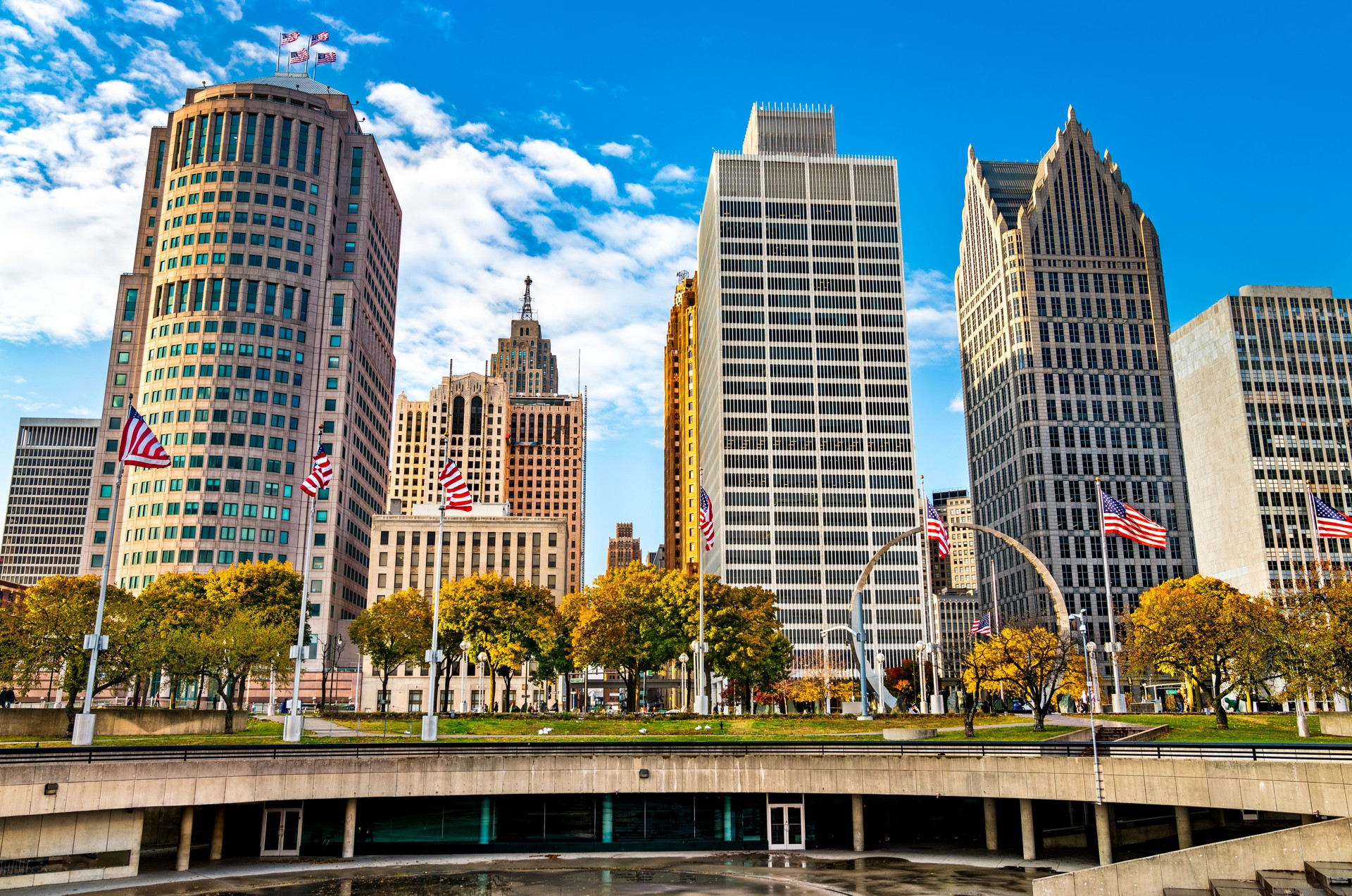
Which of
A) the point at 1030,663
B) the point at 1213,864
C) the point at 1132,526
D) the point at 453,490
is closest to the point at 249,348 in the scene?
the point at 453,490

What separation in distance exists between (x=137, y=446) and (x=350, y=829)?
68.4 ft

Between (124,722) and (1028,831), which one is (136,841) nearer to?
(124,722)

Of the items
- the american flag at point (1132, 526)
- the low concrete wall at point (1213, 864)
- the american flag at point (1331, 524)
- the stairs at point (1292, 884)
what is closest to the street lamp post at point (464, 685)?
the american flag at point (1132, 526)

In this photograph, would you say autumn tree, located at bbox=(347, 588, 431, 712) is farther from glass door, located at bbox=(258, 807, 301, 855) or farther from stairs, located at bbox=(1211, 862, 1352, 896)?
stairs, located at bbox=(1211, 862, 1352, 896)

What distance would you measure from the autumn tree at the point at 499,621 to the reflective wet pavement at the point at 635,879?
47666 millimetres

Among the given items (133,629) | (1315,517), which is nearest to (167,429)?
(133,629)

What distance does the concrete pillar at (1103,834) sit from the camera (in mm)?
37219

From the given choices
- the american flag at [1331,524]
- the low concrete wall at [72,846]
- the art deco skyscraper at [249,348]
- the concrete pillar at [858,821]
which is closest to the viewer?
the low concrete wall at [72,846]

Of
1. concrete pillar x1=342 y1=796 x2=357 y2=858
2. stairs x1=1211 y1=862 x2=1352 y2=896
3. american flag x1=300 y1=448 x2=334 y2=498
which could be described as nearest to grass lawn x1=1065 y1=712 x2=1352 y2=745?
stairs x1=1211 y1=862 x2=1352 y2=896

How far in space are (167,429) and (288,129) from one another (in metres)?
46.0

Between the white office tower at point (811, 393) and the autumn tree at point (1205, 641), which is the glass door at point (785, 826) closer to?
the autumn tree at point (1205, 641)

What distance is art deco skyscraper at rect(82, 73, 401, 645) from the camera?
421 ft

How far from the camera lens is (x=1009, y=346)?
17838 cm

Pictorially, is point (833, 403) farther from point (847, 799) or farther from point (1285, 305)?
point (847, 799)
